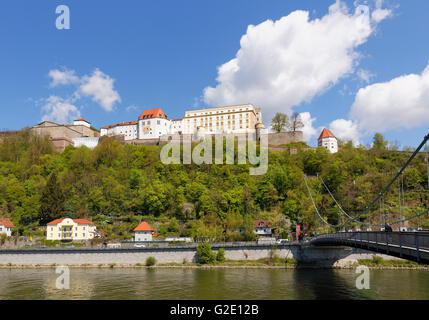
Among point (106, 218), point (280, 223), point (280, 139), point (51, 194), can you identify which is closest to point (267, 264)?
point (280, 223)

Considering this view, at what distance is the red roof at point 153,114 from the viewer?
78.4 meters

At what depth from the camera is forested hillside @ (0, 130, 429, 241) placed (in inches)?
1700

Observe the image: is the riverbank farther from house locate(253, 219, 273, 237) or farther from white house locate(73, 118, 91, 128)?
white house locate(73, 118, 91, 128)

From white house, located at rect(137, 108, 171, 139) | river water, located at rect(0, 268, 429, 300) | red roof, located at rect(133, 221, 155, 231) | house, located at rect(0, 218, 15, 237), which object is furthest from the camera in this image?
white house, located at rect(137, 108, 171, 139)

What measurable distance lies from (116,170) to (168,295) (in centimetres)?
4203

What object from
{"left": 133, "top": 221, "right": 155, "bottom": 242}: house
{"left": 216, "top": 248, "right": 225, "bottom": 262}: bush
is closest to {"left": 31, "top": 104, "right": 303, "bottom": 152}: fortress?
→ {"left": 133, "top": 221, "right": 155, "bottom": 242}: house

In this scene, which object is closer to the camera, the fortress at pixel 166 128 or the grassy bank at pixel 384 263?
the grassy bank at pixel 384 263

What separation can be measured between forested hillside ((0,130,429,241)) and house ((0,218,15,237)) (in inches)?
40.4

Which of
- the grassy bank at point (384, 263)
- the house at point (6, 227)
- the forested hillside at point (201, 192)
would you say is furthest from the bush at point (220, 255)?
the house at point (6, 227)

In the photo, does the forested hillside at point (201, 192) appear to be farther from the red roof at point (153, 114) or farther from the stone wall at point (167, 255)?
the red roof at point (153, 114)

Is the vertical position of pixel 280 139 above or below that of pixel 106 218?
above

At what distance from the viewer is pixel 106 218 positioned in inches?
1897

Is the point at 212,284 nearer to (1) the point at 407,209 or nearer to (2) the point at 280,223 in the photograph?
(2) the point at 280,223

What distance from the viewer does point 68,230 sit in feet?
141
